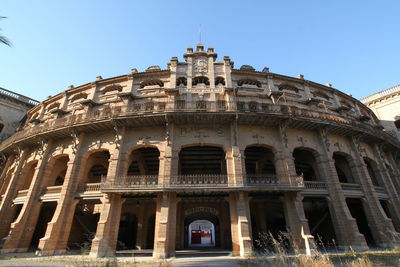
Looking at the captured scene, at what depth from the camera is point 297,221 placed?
13.5m

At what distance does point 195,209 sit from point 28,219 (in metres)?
13.8

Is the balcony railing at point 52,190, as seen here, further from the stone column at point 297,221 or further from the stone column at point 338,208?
the stone column at point 338,208

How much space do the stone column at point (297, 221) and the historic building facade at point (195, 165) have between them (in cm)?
8

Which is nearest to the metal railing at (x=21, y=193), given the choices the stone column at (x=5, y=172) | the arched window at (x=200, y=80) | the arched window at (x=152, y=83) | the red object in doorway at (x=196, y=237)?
the stone column at (x=5, y=172)

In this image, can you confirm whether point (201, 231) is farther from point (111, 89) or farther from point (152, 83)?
point (111, 89)

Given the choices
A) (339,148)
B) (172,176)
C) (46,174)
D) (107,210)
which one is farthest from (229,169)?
(46,174)

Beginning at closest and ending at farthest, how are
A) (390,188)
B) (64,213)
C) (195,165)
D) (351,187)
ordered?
(64,213) < (351,187) < (390,188) < (195,165)

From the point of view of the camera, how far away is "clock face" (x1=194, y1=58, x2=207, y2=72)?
21.1 m

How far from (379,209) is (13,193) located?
3211cm

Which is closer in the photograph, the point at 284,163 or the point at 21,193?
the point at 284,163

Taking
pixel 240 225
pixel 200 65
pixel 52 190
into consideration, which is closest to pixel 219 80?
pixel 200 65

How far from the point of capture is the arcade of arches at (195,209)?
13125 millimetres

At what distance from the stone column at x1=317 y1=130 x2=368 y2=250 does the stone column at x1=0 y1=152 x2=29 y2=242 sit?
2738 cm

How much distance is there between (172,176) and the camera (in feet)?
45.9
